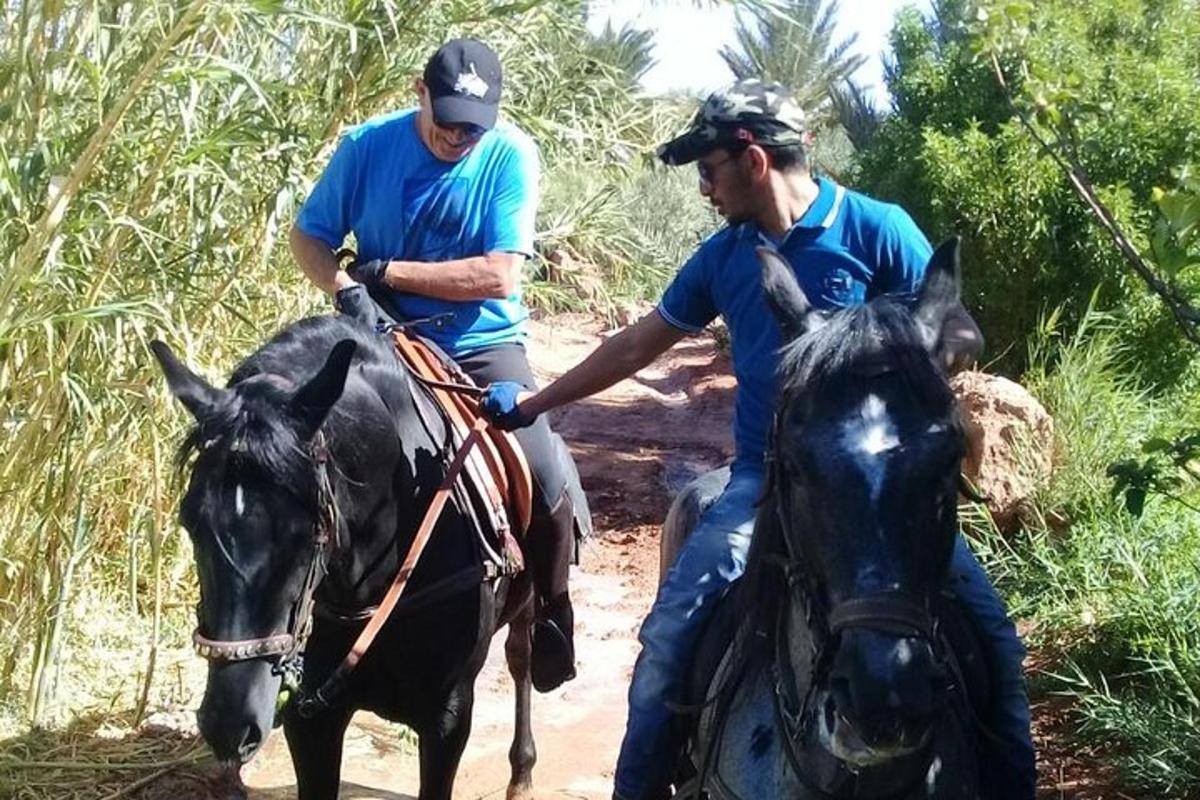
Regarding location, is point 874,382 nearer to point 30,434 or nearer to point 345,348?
point 345,348

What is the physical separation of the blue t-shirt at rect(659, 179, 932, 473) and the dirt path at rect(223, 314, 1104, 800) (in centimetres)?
259

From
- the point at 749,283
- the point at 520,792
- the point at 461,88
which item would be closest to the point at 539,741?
the point at 520,792

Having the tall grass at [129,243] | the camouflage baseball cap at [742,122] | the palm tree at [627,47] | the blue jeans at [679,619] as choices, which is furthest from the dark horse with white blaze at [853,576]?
the palm tree at [627,47]

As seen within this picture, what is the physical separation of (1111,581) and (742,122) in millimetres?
3863

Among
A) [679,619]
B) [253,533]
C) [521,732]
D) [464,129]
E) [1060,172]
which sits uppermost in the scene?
[1060,172]

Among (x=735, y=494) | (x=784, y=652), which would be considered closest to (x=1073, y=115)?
(x=735, y=494)

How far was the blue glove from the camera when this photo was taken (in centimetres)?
404

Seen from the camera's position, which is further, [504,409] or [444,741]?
[444,741]

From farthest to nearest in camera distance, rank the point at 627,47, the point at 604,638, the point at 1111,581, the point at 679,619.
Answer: the point at 627,47 → the point at 604,638 → the point at 1111,581 → the point at 679,619

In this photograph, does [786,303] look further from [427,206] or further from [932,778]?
[427,206]

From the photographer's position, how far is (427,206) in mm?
4758

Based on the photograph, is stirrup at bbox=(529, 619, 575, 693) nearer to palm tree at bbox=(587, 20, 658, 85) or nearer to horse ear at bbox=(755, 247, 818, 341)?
horse ear at bbox=(755, 247, 818, 341)

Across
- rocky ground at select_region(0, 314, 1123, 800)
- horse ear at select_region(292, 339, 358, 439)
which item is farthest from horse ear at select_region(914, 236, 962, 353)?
rocky ground at select_region(0, 314, 1123, 800)

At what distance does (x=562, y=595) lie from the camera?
5180 millimetres
